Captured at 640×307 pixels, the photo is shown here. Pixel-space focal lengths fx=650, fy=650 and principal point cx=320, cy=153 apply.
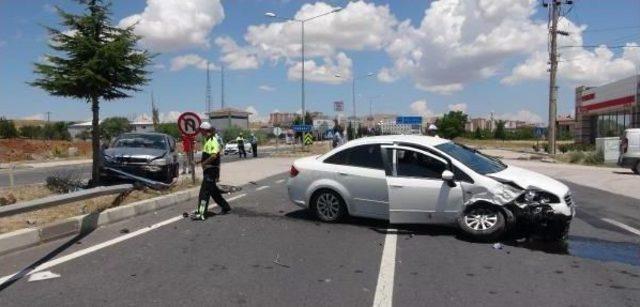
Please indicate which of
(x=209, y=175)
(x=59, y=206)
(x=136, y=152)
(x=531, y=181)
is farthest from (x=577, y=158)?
(x=59, y=206)

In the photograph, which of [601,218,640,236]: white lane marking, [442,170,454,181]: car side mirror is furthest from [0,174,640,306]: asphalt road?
[442,170,454,181]: car side mirror

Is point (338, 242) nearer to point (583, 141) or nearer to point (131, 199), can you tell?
point (131, 199)

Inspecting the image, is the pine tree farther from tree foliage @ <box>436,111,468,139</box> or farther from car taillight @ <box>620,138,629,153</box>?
tree foliage @ <box>436,111,468,139</box>

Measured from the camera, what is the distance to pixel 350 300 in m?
5.86

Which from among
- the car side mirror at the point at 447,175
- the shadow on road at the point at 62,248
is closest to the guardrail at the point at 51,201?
the shadow on road at the point at 62,248

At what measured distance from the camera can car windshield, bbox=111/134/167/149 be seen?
708 inches

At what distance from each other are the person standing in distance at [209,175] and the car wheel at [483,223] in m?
4.41

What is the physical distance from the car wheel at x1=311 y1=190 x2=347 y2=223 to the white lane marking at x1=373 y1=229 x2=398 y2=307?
110cm

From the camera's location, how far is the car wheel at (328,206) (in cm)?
1031

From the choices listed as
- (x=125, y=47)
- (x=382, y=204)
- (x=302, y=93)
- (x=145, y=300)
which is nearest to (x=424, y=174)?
(x=382, y=204)

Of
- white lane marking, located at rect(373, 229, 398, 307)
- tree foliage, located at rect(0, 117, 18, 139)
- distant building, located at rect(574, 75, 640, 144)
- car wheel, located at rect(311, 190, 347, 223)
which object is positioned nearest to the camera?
white lane marking, located at rect(373, 229, 398, 307)

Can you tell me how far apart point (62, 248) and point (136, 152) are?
8720 mm

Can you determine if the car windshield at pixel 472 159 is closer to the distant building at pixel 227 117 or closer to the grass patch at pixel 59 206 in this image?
the grass patch at pixel 59 206

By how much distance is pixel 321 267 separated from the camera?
7238mm
